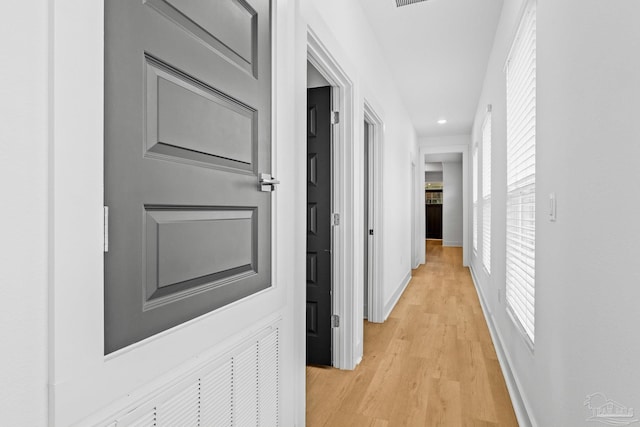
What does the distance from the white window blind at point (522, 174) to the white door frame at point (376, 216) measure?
1260 millimetres

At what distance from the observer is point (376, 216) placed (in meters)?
3.56

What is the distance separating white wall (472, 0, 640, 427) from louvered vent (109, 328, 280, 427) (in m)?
1.05

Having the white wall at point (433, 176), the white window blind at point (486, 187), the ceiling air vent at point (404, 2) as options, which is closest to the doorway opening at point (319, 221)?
the ceiling air vent at point (404, 2)

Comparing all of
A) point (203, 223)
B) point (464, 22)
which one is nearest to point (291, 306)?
point (203, 223)

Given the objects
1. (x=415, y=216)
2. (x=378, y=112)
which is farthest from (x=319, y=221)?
(x=415, y=216)

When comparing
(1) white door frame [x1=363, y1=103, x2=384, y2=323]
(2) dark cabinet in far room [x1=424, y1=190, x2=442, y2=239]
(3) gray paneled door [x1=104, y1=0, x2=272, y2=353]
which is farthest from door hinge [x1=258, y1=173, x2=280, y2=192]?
(2) dark cabinet in far room [x1=424, y1=190, x2=442, y2=239]

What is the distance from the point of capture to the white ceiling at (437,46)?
285 cm

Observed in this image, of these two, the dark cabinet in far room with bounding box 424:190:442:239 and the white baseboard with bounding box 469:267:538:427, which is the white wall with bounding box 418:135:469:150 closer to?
the white baseboard with bounding box 469:267:538:427

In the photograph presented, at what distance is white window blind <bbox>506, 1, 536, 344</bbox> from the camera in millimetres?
1905
